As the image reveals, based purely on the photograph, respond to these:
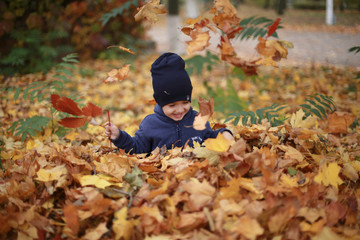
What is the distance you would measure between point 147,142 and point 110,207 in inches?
38.3

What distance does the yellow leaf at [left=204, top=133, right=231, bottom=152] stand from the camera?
1612mm

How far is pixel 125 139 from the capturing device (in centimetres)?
Result: 218

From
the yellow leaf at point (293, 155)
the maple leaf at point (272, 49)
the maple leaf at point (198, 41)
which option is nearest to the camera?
the yellow leaf at point (293, 155)

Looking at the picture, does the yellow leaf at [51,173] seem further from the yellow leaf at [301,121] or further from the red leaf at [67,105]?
the yellow leaf at [301,121]

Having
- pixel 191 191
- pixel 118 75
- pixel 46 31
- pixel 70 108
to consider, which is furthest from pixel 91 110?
pixel 46 31

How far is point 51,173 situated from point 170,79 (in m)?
1.02

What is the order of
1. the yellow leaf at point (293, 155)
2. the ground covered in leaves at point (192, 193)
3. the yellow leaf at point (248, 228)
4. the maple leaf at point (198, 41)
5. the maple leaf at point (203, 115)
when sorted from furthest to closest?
the maple leaf at point (198, 41), the yellow leaf at point (293, 155), the maple leaf at point (203, 115), the ground covered in leaves at point (192, 193), the yellow leaf at point (248, 228)

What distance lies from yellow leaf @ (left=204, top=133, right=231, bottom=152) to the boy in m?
0.40

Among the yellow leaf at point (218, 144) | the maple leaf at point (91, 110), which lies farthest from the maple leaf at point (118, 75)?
the yellow leaf at point (218, 144)

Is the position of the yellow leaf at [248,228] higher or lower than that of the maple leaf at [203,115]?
lower

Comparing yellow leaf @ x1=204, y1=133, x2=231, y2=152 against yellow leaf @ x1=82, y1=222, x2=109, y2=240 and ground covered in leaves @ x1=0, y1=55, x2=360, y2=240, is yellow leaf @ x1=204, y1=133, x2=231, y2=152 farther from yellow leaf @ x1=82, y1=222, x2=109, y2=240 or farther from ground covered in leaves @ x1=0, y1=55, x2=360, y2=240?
yellow leaf @ x1=82, y1=222, x2=109, y2=240

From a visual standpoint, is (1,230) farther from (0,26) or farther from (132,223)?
(0,26)

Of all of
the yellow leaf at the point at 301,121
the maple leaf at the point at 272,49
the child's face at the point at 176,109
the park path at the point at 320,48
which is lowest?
the park path at the point at 320,48

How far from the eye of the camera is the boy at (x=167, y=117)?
2.12m
